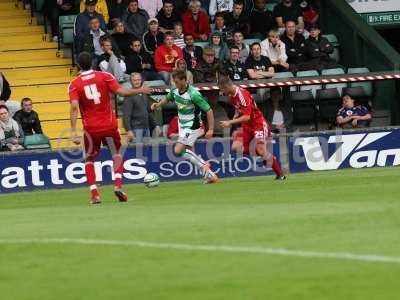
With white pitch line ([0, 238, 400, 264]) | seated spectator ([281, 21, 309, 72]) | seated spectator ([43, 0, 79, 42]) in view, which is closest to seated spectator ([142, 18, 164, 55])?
seated spectator ([43, 0, 79, 42])

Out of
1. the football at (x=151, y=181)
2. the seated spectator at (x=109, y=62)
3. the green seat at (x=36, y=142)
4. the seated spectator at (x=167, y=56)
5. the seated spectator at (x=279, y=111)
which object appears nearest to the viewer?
the football at (x=151, y=181)

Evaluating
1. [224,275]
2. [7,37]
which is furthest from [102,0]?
[224,275]

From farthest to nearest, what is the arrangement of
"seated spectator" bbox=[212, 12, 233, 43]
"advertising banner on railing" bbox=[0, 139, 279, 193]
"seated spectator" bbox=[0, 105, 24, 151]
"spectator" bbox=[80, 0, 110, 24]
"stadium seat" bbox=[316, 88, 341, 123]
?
"spectator" bbox=[80, 0, 110, 24], "seated spectator" bbox=[212, 12, 233, 43], "stadium seat" bbox=[316, 88, 341, 123], "seated spectator" bbox=[0, 105, 24, 151], "advertising banner on railing" bbox=[0, 139, 279, 193]

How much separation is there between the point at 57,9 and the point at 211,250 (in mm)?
17607

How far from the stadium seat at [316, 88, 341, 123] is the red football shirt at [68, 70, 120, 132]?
9.08m

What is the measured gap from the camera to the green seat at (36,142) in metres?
22.9

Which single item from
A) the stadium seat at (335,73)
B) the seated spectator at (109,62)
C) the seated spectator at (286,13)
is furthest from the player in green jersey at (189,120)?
the seated spectator at (286,13)

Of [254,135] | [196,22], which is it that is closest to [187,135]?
[254,135]

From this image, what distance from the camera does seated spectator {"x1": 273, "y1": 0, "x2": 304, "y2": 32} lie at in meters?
26.8

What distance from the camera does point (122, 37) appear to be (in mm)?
25156

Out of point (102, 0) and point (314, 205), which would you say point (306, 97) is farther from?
point (314, 205)

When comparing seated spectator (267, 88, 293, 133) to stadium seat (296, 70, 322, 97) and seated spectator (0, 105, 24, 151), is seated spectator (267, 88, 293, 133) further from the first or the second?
seated spectator (0, 105, 24, 151)

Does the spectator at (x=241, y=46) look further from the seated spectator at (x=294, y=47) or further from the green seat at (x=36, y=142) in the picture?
the green seat at (x=36, y=142)

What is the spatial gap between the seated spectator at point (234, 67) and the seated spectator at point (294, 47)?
5.26 feet
